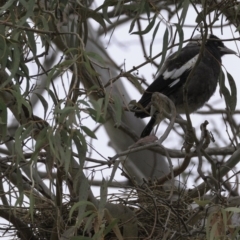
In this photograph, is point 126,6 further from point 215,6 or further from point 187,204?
point 187,204

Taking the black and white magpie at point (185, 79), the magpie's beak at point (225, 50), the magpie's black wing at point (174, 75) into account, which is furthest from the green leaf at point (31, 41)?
the magpie's beak at point (225, 50)

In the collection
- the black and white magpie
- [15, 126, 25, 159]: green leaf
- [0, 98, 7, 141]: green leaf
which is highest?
the black and white magpie

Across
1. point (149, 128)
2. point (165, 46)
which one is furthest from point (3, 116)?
point (149, 128)

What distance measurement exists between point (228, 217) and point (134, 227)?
63 cm

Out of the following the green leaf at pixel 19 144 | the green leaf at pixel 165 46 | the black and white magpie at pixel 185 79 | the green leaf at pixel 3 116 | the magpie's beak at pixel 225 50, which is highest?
the magpie's beak at pixel 225 50

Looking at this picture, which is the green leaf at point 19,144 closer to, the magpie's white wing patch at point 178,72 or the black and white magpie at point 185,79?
the black and white magpie at point 185,79

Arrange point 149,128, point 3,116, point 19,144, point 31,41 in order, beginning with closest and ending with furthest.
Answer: point 19,144, point 3,116, point 31,41, point 149,128

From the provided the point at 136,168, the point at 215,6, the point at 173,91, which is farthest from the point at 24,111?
the point at 173,91

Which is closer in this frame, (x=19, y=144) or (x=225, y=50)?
(x=19, y=144)

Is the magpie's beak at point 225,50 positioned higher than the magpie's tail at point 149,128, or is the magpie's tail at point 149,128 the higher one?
the magpie's beak at point 225,50

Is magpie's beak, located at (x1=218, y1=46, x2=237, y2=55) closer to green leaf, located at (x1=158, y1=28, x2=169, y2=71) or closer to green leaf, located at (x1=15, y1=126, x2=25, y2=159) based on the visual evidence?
green leaf, located at (x1=158, y1=28, x2=169, y2=71)

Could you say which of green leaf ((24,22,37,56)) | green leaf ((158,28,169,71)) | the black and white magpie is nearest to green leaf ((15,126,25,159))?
green leaf ((24,22,37,56))

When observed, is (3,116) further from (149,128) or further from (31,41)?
(149,128)

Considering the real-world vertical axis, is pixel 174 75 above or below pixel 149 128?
above
